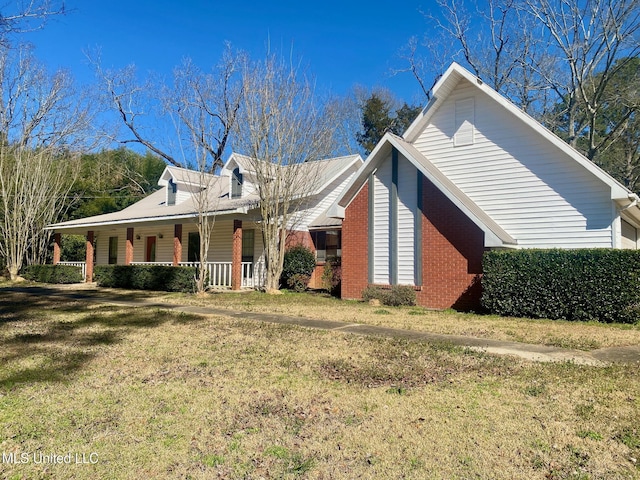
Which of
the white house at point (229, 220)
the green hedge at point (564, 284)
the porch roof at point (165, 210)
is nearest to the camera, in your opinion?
the green hedge at point (564, 284)

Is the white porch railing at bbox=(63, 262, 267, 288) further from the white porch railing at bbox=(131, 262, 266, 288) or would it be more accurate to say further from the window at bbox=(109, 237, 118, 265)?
the window at bbox=(109, 237, 118, 265)

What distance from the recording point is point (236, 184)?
23.0 m

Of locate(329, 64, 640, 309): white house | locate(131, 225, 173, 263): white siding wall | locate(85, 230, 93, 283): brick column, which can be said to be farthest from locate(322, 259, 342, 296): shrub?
locate(85, 230, 93, 283): brick column

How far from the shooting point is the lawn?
11.6 feet

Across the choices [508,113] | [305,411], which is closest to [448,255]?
[508,113]

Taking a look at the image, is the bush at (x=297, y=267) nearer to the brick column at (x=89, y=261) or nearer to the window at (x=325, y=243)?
the window at (x=325, y=243)

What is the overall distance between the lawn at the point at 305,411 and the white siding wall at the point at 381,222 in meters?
7.41

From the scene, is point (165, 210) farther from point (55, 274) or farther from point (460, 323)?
point (460, 323)

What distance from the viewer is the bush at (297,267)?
1998 centimetres

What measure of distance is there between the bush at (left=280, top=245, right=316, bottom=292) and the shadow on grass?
8.27m

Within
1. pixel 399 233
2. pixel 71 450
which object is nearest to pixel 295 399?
pixel 71 450

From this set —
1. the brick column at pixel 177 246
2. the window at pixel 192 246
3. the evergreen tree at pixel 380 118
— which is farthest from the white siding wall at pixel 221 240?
the evergreen tree at pixel 380 118

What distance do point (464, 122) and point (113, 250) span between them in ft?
83.5

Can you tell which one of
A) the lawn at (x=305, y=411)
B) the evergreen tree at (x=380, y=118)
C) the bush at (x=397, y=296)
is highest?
the evergreen tree at (x=380, y=118)
